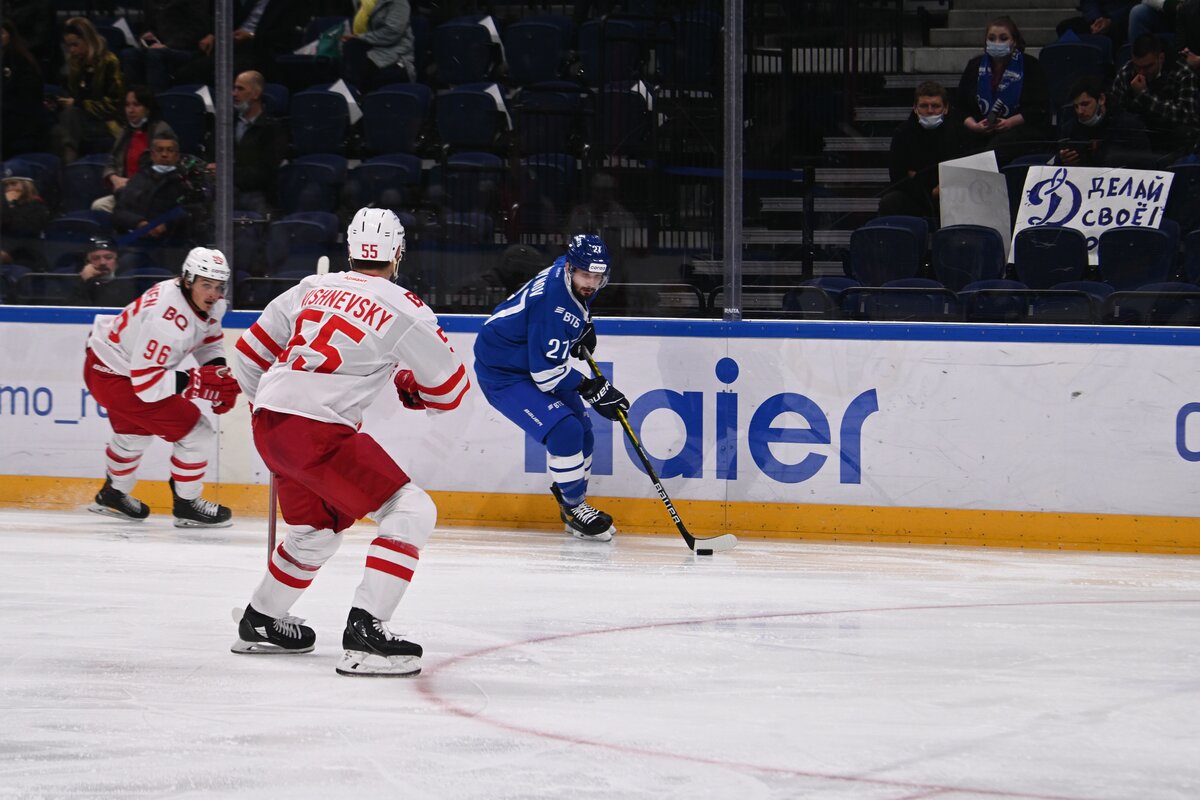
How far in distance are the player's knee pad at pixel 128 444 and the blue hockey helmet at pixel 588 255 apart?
6.73 ft

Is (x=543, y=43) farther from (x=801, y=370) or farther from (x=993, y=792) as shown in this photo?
(x=993, y=792)

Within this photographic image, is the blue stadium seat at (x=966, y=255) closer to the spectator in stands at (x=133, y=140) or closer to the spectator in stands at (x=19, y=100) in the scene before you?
the spectator in stands at (x=133, y=140)

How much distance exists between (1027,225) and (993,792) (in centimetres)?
381

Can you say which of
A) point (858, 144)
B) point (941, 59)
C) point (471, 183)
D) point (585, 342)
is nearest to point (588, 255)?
point (585, 342)

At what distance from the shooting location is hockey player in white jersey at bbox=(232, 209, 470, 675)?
385cm

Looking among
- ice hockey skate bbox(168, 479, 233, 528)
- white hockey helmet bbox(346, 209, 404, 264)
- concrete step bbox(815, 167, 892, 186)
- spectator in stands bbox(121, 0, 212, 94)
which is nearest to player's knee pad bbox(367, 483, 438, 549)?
white hockey helmet bbox(346, 209, 404, 264)

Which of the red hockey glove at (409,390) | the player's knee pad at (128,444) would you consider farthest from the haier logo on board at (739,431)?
the red hockey glove at (409,390)

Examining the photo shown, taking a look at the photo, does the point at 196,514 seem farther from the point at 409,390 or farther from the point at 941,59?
the point at 941,59

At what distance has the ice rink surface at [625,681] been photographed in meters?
3.06

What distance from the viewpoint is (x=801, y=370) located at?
6.51 metres

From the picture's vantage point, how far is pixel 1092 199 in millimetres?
6262

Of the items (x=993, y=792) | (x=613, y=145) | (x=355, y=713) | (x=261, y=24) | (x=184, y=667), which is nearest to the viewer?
(x=993, y=792)

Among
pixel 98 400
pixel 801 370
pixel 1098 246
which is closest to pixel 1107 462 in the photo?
pixel 1098 246

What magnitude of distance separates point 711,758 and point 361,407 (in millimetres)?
1376
